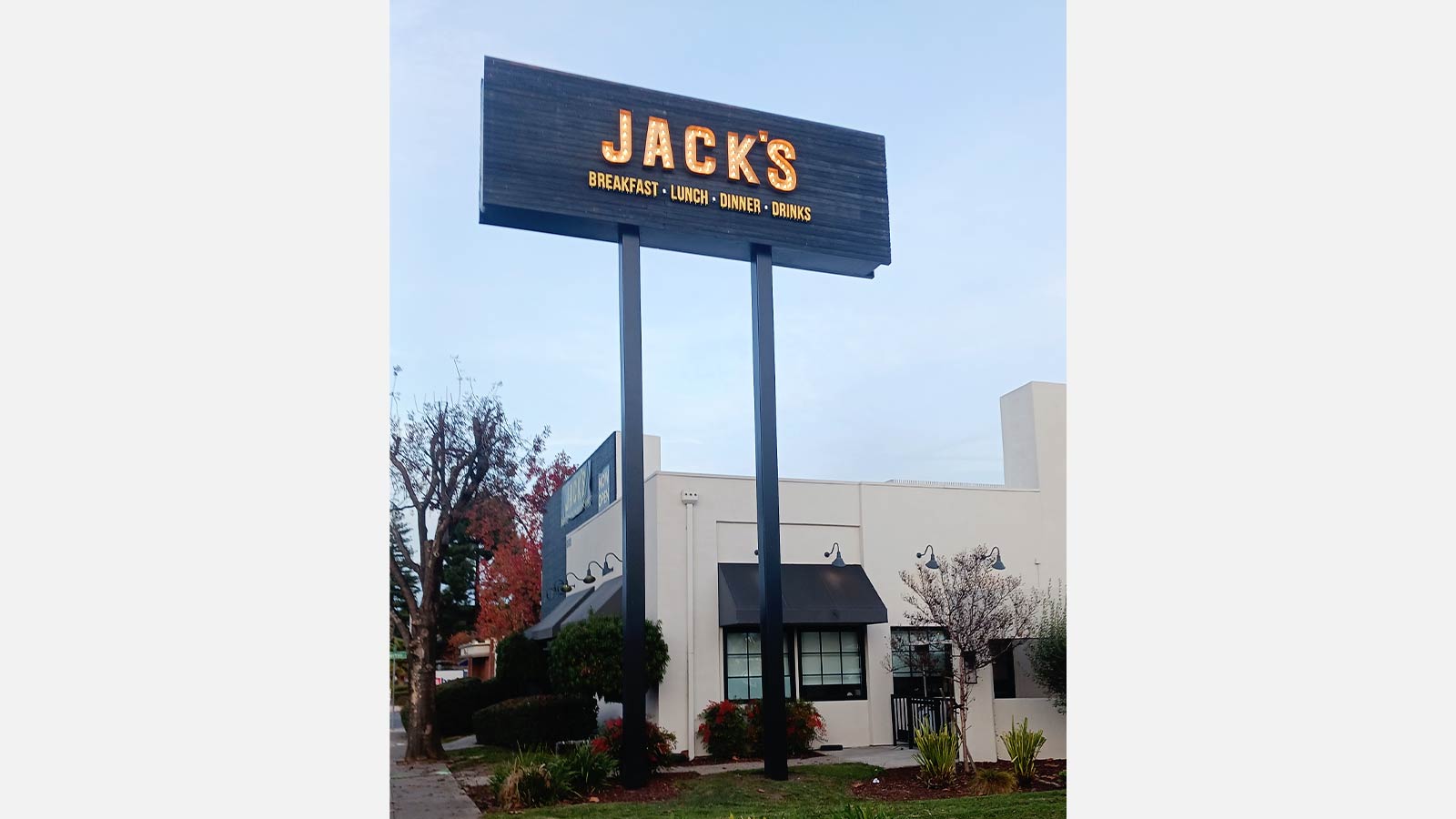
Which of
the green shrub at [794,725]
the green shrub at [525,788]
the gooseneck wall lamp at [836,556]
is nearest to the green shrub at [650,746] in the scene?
the green shrub at [525,788]

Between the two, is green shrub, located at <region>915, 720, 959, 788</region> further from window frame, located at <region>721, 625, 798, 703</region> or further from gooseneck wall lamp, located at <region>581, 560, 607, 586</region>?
gooseneck wall lamp, located at <region>581, 560, 607, 586</region>

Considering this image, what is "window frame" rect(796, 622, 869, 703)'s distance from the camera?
1410 centimetres

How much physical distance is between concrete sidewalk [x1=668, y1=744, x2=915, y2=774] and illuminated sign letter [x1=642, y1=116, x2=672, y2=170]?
6588 mm

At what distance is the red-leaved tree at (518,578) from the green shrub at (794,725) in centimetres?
1531

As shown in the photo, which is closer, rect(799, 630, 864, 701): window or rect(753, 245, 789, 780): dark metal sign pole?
rect(753, 245, 789, 780): dark metal sign pole

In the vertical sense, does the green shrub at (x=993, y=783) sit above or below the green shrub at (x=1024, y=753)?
below

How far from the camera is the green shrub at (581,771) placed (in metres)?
9.65

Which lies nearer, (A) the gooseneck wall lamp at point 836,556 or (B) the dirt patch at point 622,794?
(B) the dirt patch at point 622,794

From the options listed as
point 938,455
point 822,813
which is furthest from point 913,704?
point 938,455

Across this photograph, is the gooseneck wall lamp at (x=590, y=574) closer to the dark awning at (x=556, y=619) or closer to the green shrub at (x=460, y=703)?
the dark awning at (x=556, y=619)

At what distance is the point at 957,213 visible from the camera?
11.1m

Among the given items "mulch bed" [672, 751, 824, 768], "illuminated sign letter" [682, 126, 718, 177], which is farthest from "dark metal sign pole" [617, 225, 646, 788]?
"mulch bed" [672, 751, 824, 768]

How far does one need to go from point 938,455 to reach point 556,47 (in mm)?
12563
